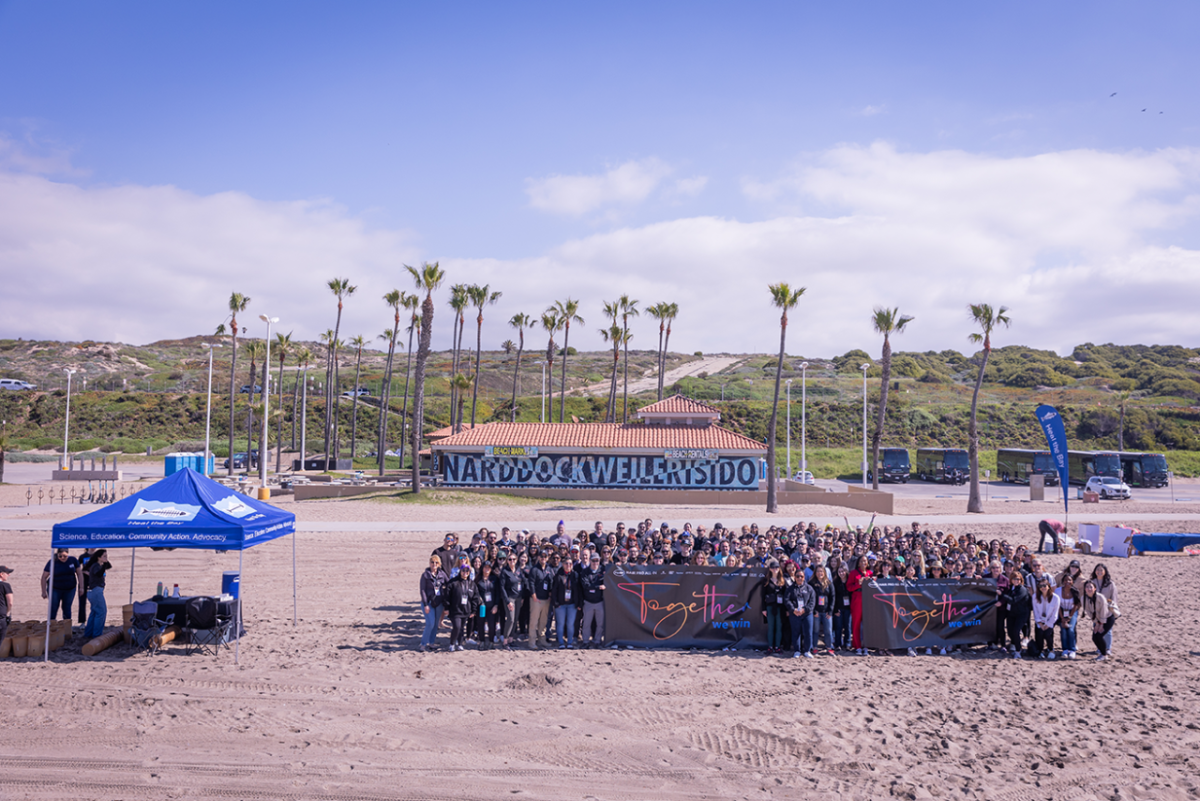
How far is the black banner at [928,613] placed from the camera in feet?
41.0

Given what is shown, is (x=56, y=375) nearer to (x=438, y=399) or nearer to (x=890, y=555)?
(x=438, y=399)

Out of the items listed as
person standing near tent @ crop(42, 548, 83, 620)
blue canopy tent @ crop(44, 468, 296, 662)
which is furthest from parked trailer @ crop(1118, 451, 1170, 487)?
person standing near tent @ crop(42, 548, 83, 620)

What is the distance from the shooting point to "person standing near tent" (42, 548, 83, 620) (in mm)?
12609

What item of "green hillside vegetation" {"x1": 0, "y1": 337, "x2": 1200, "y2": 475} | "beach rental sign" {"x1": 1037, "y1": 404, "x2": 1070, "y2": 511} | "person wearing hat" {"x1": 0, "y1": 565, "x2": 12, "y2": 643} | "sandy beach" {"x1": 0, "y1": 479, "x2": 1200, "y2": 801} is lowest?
"sandy beach" {"x1": 0, "y1": 479, "x2": 1200, "y2": 801}

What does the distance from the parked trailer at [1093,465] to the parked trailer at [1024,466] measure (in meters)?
1.48

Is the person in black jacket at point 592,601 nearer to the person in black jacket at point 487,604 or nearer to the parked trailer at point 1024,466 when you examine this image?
the person in black jacket at point 487,604

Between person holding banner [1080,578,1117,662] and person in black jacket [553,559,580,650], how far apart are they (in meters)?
8.51

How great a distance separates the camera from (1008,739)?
28.5 feet

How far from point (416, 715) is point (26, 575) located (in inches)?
600

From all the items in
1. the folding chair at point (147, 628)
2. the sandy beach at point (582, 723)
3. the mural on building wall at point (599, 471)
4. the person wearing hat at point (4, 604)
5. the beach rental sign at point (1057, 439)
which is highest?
the beach rental sign at point (1057, 439)

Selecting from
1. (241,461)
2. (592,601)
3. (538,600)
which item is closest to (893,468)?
(592,601)

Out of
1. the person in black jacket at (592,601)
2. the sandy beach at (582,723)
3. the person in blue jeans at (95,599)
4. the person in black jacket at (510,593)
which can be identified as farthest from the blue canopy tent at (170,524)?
the person in black jacket at (592,601)

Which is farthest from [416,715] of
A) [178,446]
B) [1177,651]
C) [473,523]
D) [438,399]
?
[438,399]

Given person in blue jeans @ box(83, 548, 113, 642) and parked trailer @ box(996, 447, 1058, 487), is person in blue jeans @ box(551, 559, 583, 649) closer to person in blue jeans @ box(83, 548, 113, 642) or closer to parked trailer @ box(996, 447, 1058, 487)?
person in blue jeans @ box(83, 548, 113, 642)
